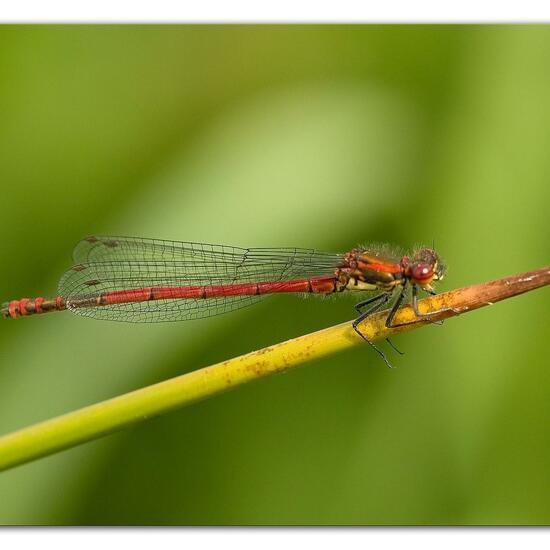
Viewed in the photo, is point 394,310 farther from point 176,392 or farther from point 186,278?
point 186,278

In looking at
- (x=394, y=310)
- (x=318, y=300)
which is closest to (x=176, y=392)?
(x=394, y=310)

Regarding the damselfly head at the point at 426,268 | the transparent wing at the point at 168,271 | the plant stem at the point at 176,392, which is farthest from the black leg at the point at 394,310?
the transparent wing at the point at 168,271

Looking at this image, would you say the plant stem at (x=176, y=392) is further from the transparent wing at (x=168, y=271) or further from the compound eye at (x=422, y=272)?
the transparent wing at (x=168, y=271)

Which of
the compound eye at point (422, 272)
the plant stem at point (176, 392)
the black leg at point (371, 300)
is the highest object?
the black leg at point (371, 300)

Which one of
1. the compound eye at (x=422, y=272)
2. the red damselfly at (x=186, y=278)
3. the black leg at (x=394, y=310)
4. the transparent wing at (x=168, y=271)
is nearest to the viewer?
the black leg at (x=394, y=310)

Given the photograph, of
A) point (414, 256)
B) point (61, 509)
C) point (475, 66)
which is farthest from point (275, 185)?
point (61, 509)
